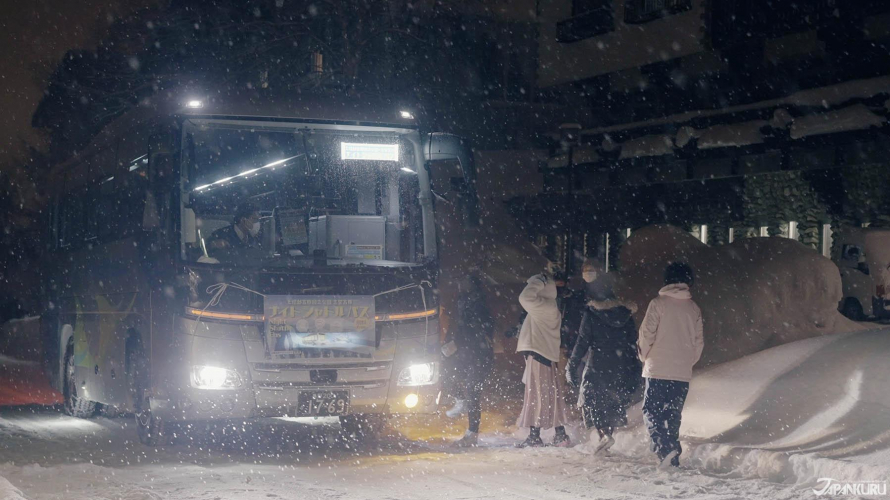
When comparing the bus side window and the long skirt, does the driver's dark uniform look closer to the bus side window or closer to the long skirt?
the long skirt

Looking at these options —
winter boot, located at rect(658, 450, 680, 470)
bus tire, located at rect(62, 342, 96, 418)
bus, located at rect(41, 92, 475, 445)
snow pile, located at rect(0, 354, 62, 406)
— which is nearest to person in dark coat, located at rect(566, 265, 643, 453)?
winter boot, located at rect(658, 450, 680, 470)

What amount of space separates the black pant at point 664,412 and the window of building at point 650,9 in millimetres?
19744

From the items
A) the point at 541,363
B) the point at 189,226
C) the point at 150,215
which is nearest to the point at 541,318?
the point at 541,363

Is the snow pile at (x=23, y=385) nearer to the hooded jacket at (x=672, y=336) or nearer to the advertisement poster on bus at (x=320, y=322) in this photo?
the advertisement poster on bus at (x=320, y=322)

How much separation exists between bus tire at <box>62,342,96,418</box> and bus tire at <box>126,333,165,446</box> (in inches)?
128

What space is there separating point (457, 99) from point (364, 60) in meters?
8.33

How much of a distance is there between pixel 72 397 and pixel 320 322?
6.27 m

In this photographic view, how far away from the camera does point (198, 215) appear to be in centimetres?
945

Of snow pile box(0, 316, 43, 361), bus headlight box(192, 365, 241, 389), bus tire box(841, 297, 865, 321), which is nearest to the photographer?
bus headlight box(192, 365, 241, 389)

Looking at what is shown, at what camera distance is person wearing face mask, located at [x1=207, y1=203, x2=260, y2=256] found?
30.8 ft

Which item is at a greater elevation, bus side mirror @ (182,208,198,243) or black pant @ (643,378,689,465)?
bus side mirror @ (182,208,198,243)

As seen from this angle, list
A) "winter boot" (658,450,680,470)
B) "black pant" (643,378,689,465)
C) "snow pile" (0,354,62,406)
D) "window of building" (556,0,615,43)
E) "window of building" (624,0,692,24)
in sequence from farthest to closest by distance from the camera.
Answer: "window of building" (556,0,615,43), "window of building" (624,0,692,24), "snow pile" (0,354,62,406), "black pant" (643,378,689,465), "winter boot" (658,450,680,470)

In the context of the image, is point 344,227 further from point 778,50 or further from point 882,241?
point 778,50

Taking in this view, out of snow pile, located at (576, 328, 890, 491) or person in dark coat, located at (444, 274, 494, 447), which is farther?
person in dark coat, located at (444, 274, 494, 447)
